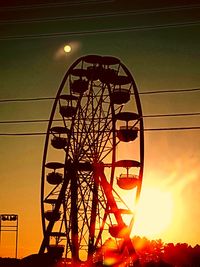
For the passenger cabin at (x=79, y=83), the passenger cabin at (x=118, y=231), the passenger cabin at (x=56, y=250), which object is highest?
the passenger cabin at (x=79, y=83)

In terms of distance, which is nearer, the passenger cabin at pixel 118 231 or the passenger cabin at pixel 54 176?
the passenger cabin at pixel 118 231

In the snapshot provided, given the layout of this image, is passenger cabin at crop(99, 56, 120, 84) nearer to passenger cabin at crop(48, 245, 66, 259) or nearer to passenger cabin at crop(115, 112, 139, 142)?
passenger cabin at crop(115, 112, 139, 142)

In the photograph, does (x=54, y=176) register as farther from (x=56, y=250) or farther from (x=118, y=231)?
(x=118, y=231)

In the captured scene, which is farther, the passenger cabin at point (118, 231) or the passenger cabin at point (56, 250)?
the passenger cabin at point (56, 250)

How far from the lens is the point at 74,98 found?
33.6m

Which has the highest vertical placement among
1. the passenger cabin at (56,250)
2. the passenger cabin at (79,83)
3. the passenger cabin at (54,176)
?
the passenger cabin at (79,83)

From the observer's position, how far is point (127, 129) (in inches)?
1237

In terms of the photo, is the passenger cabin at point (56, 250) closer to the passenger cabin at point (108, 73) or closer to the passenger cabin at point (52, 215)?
the passenger cabin at point (52, 215)

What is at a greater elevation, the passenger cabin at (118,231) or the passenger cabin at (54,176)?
the passenger cabin at (54,176)

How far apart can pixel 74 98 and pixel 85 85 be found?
128 centimetres

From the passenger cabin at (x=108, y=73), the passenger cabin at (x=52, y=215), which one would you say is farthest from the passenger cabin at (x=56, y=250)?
the passenger cabin at (x=108, y=73)

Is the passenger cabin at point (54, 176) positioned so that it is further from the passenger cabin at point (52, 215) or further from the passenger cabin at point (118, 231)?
the passenger cabin at point (118, 231)

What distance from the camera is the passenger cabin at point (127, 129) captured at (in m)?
31.2

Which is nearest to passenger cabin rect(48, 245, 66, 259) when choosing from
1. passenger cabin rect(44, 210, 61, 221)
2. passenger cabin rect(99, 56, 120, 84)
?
passenger cabin rect(44, 210, 61, 221)
